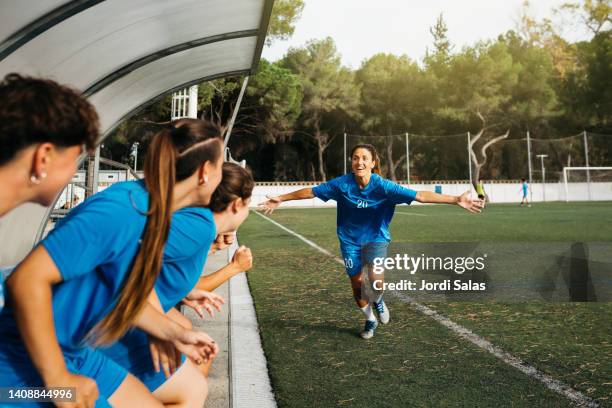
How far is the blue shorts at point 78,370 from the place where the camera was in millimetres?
1335

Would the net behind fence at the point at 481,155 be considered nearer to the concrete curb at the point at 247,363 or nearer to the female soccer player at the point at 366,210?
the female soccer player at the point at 366,210

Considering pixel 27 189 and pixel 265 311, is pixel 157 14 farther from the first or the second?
pixel 27 189

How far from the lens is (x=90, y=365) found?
59.7 inches

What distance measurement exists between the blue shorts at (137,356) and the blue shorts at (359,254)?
281 cm

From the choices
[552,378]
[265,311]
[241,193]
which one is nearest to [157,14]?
[241,193]

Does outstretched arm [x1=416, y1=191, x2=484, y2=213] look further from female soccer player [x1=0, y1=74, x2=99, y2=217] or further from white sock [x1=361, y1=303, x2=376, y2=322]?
female soccer player [x1=0, y1=74, x2=99, y2=217]

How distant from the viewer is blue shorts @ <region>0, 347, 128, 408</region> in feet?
4.38

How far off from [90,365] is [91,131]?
0.78 m

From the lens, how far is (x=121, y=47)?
4926mm

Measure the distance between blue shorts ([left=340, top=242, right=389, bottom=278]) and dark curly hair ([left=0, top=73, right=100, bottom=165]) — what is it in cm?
353

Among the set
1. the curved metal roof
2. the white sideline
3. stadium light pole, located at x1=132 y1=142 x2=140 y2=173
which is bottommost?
the white sideline

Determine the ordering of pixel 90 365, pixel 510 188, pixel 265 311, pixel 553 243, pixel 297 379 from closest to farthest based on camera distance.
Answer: pixel 90 365, pixel 297 379, pixel 265 311, pixel 553 243, pixel 510 188

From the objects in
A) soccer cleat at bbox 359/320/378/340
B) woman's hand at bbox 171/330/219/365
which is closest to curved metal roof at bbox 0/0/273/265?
woman's hand at bbox 171/330/219/365

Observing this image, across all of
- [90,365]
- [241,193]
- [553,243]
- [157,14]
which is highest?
[157,14]
